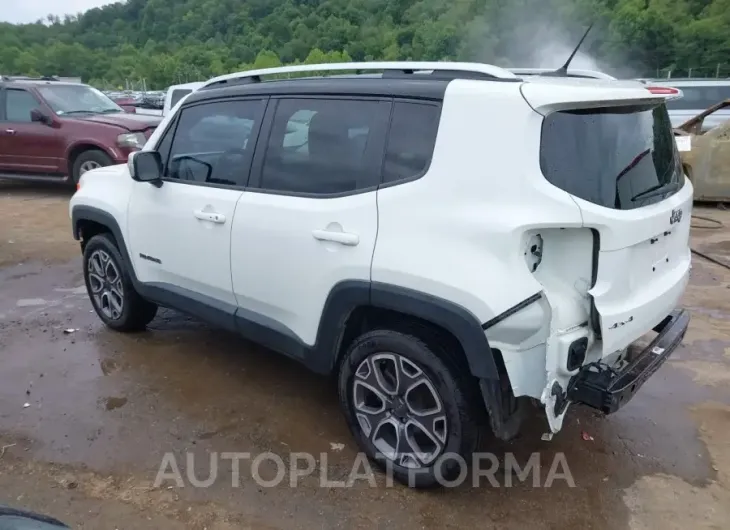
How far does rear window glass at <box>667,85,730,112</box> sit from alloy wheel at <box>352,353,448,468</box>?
13522 millimetres

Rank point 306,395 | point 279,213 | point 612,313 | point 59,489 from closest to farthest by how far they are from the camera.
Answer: point 612,313 < point 59,489 < point 279,213 < point 306,395

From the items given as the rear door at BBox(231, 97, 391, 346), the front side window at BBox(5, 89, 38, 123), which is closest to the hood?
the front side window at BBox(5, 89, 38, 123)

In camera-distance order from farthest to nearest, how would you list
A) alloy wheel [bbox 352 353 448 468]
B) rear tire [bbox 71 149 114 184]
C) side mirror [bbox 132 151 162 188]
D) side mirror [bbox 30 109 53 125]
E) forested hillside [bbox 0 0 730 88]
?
forested hillside [bbox 0 0 730 88], side mirror [bbox 30 109 53 125], rear tire [bbox 71 149 114 184], side mirror [bbox 132 151 162 188], alloy wheel [bbox 352 353 448 468]

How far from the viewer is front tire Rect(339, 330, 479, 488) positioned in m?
2.77

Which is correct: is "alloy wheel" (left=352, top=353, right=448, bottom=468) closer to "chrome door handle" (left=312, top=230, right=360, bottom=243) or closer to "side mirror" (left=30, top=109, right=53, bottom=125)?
"chrome door handle" (left=312, top=230, right=360, bottom=243)

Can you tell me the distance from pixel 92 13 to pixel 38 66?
830 inches

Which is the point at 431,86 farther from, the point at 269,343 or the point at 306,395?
the point at 306,395

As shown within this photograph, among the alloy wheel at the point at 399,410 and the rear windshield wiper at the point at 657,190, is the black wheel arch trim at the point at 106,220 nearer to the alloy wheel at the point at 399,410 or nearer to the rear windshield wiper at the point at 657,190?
the alloy wheel at the point at 399,410

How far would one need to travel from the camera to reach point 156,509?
115 inches

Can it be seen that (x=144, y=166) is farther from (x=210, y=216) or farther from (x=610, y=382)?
(x=610, y=382)

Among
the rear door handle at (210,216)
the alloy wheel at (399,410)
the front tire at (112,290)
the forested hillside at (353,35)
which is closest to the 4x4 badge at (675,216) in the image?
the alloy wheel at (399,410)

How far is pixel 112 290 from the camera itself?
4711mm

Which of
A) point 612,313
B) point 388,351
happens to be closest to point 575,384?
point 612,313

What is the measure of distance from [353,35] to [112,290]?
8186 cm
